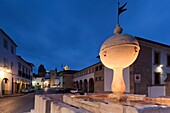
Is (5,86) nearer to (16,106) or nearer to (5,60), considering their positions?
(5,60)

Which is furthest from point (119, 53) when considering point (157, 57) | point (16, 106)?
point (157, 57)

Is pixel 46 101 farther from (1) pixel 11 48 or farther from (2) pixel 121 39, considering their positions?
(1) pixel 11 48

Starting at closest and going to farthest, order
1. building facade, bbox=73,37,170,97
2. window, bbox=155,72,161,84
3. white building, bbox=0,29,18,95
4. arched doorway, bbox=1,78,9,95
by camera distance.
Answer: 1. building facade, bbox=73,37,170,97
2. window, bbox=155,72,161,84
3. white building, bbox=0,29,18,95
4. arched doorway, bbox=1,78,9,95

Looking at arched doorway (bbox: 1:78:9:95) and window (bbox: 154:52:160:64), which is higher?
window (bbox: 154:52:160:64)

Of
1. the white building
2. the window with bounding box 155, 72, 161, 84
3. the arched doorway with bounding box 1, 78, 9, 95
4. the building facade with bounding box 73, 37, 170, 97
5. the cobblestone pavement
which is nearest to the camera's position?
the cobblestone pavement

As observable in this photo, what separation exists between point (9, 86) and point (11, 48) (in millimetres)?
6238

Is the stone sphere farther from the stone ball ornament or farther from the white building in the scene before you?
the white building

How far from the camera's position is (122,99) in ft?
17.0

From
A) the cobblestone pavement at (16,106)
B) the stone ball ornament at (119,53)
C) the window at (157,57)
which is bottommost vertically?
the cobblestone pavement at (16,106)

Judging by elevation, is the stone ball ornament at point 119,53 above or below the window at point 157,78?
above

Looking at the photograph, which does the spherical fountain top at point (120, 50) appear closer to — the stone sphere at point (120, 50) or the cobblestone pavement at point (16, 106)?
the stone sphere at point (120, 50)

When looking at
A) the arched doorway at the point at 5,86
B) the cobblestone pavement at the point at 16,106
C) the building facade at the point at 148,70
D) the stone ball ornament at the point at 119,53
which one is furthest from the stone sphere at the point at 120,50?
the arched doorway at the point at 5,86

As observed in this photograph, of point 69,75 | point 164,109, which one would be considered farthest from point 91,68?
point 164,109

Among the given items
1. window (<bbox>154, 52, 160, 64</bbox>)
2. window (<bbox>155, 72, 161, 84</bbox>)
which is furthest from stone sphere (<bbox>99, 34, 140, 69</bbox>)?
window (<bbox>155, 72, 161, 84</bbox>)
